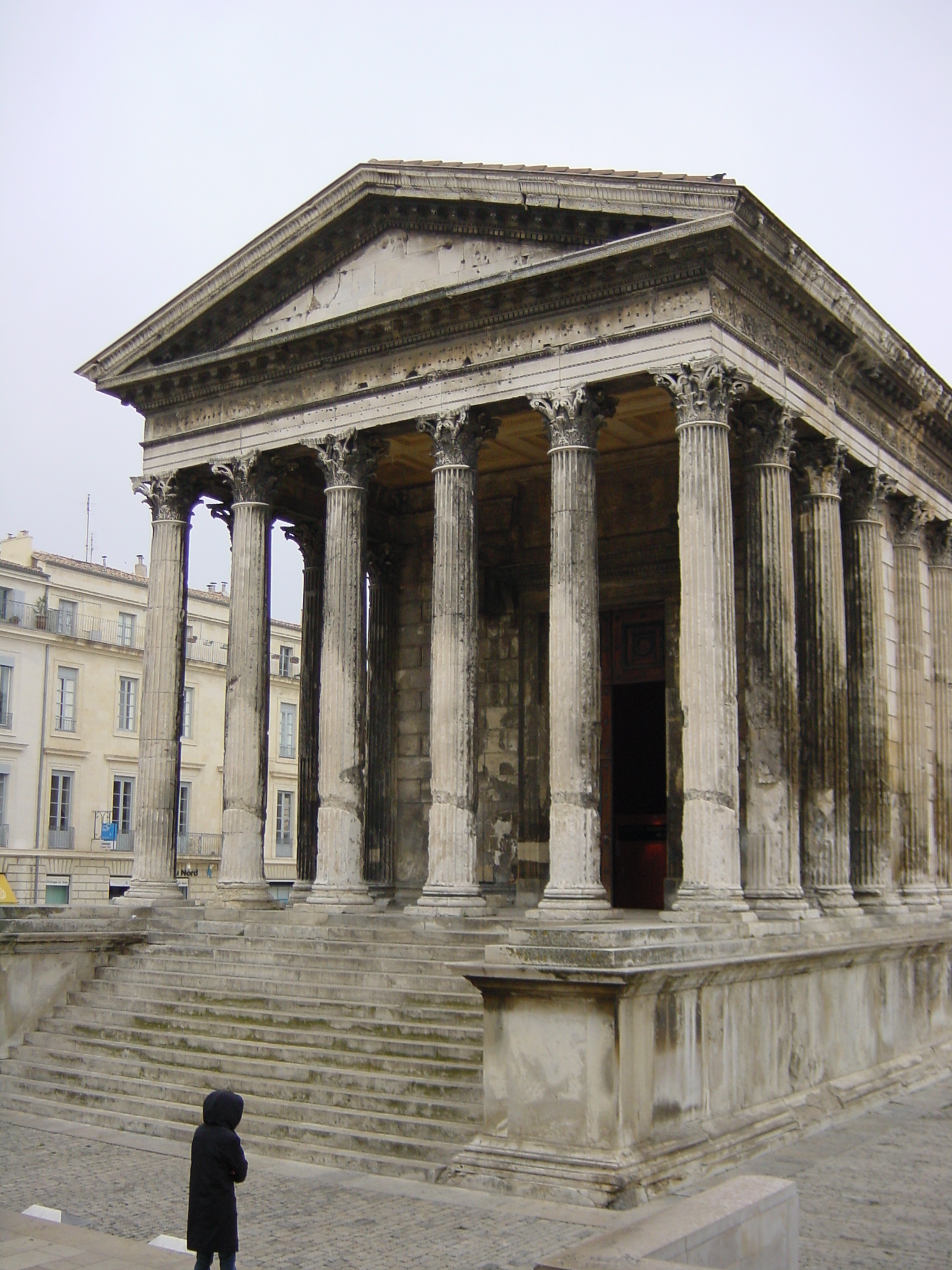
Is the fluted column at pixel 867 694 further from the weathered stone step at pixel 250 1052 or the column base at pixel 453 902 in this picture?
the weathered stone step at pixel 250 1052

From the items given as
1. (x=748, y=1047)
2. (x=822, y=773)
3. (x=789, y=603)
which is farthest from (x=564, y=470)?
(x=748, y=1047)

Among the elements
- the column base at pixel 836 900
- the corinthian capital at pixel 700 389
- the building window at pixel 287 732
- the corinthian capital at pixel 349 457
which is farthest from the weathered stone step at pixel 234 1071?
the building window at pixel 287 732

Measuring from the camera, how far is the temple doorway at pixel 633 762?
21.7 meters

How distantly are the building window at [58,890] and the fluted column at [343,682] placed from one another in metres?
24.2

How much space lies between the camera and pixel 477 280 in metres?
17.3

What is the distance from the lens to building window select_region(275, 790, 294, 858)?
159 ft

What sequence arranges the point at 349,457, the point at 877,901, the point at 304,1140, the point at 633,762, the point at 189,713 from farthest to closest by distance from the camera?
the point at 189,713, the point at 633,762, the point at 349,457, the point at 877,901, the point at 304,1140

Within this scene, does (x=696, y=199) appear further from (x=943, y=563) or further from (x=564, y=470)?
(x=943, y=563)

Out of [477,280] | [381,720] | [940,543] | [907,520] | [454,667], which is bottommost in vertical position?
[381,720]

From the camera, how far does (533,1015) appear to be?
1108cm

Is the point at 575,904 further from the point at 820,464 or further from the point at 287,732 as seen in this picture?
the point at 287,732

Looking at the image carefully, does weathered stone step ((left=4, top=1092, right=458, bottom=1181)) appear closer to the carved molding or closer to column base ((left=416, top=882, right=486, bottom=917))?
column base ((left=416, top=882, right=486, bottom=917))

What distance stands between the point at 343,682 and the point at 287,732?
3067cm

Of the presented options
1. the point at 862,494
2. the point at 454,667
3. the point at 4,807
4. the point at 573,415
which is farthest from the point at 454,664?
the point at 4,807
